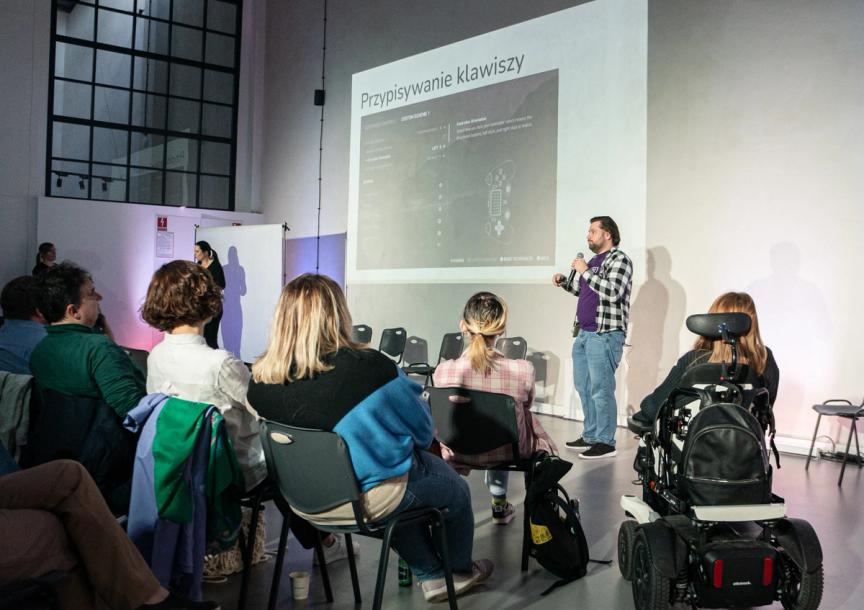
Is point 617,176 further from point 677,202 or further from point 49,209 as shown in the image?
point 49,209

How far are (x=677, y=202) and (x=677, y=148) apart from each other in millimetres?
400

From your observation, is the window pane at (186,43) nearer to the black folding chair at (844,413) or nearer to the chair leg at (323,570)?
the black folding chair at (844,413)

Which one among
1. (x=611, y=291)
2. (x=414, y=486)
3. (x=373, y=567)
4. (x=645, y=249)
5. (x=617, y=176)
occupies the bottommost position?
(x=373, y=567)

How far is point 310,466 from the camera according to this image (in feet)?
6.79

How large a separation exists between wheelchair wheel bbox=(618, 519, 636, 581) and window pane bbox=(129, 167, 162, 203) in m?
9.38

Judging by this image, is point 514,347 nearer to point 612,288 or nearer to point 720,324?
point 612,288

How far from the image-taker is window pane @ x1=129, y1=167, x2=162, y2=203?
1036cm

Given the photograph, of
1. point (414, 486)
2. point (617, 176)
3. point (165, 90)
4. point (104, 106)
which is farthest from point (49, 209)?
point (414, 486)

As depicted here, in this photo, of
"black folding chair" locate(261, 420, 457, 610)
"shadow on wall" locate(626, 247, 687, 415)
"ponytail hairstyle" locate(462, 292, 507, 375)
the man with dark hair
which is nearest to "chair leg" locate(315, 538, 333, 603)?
"black folding chair" locate(261, 420, 457, 610)

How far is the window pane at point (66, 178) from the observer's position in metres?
9.58

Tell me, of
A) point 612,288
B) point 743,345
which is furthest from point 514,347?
point 743,345

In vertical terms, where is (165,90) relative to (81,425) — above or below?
above

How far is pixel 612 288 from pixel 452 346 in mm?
2311

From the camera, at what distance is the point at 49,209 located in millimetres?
9250
